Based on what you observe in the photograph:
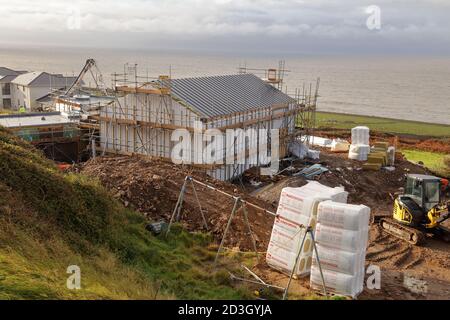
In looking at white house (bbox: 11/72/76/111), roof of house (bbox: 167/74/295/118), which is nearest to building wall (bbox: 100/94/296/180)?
roof of house (bbox: 167/74/295/118)

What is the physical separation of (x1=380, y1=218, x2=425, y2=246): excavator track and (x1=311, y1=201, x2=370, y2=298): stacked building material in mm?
6789

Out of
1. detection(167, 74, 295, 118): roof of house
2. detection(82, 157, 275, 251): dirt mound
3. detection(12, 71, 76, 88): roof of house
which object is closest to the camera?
detection(82, 157, 275, 251): dirt mound

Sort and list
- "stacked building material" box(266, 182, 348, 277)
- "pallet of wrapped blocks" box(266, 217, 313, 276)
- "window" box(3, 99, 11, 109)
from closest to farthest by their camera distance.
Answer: "stacked building material" box(266, 182, 348, 277) → "pallet of wrapped blocks" box(266, 217, 313, 276) → "window" box(3, 99, 11, 109)

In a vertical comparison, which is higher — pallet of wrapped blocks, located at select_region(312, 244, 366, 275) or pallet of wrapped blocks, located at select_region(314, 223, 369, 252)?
pallet of wrapped blocks, located at select_region(314, 223, 369, 252)

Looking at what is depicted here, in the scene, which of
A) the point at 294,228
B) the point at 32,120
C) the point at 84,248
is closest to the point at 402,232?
the point at 294,228

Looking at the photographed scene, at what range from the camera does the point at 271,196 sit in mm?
22250

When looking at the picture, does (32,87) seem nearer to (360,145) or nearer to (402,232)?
(360,145)

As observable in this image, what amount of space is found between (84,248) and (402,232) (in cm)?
1216

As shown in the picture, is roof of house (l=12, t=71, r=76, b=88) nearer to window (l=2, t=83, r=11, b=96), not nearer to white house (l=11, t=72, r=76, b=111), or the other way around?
white house (l=11, t=72, r=76, b=111)

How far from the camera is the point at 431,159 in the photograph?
35625mm

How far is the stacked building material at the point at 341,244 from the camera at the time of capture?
11461 millimetres

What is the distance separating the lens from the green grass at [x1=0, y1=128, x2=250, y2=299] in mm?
9320

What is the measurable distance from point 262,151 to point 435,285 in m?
15.2

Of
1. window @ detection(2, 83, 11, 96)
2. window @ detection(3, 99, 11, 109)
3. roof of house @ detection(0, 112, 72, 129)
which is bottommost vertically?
window @ detection(3, 99, 11, 109)
